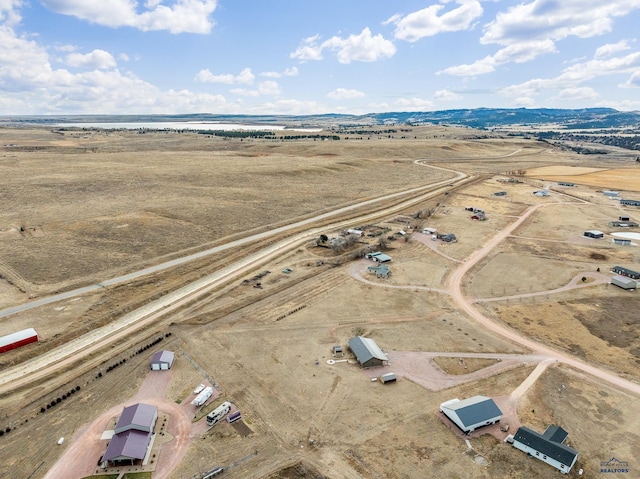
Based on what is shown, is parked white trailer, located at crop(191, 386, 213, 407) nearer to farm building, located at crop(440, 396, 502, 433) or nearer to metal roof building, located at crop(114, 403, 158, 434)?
metal roof building, located at crop(114, 403, 158, 434)

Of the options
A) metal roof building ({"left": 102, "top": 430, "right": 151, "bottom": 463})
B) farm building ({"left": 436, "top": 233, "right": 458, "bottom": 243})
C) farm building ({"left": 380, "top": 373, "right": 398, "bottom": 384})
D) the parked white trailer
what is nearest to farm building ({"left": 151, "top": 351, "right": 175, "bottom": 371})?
the parked white trailer

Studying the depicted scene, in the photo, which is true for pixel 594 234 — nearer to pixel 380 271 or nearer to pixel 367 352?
pixel 380 271

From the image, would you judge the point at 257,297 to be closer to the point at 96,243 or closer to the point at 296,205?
the point at 96,243

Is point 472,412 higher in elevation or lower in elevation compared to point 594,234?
lower

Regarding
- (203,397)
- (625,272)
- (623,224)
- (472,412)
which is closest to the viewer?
(472,412)

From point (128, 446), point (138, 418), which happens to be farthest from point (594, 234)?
point (128, 446)

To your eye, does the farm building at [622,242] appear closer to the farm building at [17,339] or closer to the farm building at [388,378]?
the farm building at [388,378]

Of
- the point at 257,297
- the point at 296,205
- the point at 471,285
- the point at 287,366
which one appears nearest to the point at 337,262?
the point at 257,297
